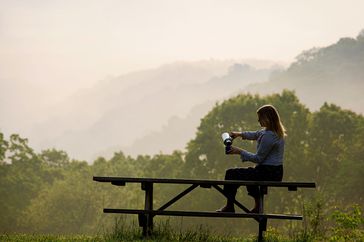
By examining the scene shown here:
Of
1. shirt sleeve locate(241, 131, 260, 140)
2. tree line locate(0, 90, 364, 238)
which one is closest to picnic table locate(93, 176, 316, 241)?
shirt sleeve locate(241, 131, 260, 140)

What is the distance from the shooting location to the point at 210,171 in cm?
5372

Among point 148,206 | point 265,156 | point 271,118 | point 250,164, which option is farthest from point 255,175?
point 250,164

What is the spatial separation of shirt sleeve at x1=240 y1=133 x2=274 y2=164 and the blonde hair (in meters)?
0.15

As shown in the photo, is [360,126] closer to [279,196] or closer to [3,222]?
[279,196]

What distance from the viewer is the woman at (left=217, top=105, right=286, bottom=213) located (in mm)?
10547

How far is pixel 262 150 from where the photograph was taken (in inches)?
417

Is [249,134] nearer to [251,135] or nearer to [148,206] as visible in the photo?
[251,135]

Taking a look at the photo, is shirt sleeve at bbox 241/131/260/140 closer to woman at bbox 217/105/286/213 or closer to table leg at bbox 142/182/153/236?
woman at bbox 217/105/286/213

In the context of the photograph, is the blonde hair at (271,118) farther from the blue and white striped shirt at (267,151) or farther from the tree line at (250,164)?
the tree line at (250,164)

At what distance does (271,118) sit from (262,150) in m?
0.57

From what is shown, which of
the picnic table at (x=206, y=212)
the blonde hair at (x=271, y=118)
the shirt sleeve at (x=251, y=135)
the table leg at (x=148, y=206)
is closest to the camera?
the picnic table at (x=206, y=212)

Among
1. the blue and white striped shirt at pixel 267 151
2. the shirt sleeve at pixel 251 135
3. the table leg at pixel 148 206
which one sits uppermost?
the shirt sleeve at pixel 251 135

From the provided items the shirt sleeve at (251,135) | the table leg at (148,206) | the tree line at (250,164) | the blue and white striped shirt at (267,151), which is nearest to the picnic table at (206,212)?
the table leg at (148,206)

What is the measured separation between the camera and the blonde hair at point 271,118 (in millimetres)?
10484
